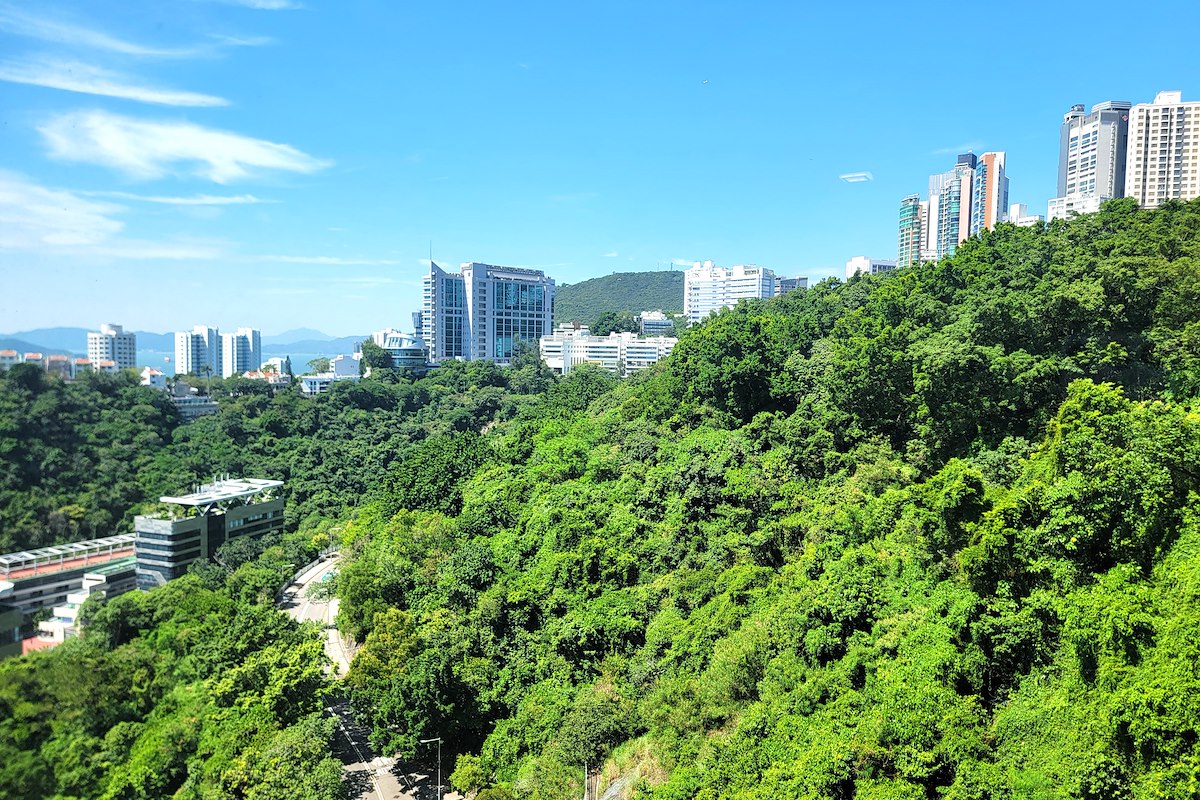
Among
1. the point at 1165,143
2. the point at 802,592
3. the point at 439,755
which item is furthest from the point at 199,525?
the point at 1165,143

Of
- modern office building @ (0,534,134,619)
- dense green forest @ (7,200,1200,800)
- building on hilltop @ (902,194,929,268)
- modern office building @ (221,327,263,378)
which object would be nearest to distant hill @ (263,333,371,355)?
modern office building @ (221,327,263,378)

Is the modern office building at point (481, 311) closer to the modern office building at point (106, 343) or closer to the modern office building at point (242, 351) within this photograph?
the modern office building at point (242, 351)

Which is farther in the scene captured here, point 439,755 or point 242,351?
point 242,351

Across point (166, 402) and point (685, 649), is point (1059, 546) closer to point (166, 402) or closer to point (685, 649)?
point (685, 649)

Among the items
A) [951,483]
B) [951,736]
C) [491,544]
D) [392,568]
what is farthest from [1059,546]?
[392,568]

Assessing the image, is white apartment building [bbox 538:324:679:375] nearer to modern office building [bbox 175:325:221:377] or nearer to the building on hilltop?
the building on hilltop

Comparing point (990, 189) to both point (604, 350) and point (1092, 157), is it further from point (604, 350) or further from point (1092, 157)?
point (604, 350)

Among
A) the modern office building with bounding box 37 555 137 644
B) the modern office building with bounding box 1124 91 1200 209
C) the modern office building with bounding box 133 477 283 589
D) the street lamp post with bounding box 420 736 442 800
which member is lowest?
the street lamp post with bounding box 420 736 442 800
